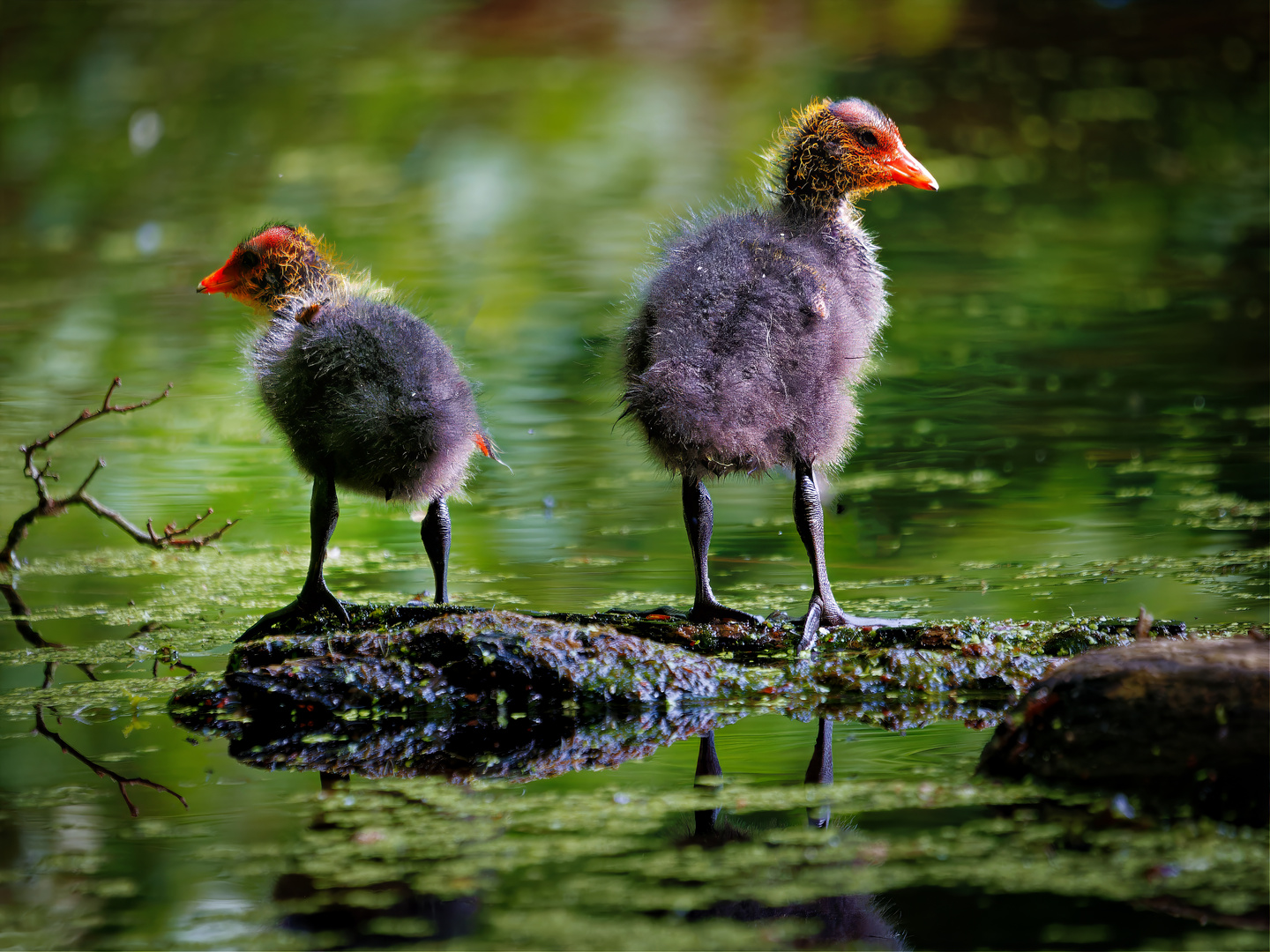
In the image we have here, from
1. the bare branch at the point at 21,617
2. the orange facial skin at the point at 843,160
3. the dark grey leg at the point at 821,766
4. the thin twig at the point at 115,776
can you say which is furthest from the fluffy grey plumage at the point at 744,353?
the bare branch at the point at 21,617

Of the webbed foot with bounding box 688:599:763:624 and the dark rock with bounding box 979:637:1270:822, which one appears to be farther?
the webbed foot with bounding box 688:599:763:624

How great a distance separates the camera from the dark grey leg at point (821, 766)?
322 centimetres

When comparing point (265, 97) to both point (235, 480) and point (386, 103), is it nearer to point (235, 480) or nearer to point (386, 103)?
point (386, 103)

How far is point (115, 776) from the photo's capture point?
146 inches

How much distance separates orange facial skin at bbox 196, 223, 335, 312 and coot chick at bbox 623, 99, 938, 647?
1201mm

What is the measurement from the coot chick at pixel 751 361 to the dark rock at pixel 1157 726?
100cm

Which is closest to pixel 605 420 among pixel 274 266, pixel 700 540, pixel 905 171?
pixel 274 266

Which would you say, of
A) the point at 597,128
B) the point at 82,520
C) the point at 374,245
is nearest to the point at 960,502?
the point at 82,520

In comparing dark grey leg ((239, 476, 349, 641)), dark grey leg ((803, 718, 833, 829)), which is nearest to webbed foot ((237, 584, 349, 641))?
dark grey leg ((239, 476, 349, 641))

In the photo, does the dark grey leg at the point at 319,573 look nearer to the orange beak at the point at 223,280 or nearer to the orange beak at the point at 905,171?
the orange beak at the point at 223,280

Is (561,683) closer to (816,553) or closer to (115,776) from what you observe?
(816,553)

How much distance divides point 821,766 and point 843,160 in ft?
7.62

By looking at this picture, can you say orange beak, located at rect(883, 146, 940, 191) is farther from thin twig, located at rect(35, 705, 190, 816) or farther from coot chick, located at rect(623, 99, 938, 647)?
thin twig, located at rect(35, 705, 190, 816)

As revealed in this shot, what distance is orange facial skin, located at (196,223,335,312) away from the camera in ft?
17.1
